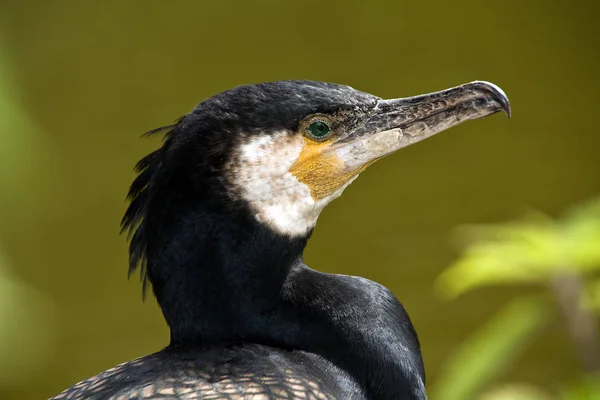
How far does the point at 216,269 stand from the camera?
229cm

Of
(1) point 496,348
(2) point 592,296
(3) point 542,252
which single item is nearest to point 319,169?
(3) point 542,252

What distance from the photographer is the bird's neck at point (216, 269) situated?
2.29 meters

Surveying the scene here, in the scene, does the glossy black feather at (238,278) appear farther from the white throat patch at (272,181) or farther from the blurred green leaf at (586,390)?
the blurred green leaf at (586,390)

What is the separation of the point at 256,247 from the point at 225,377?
30cm

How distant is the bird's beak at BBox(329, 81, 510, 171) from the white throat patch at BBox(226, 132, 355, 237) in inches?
4.8

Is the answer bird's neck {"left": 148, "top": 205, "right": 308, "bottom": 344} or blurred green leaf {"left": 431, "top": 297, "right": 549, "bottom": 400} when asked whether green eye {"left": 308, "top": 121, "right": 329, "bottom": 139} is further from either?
blurred green leaf {"left": 431, "top": 297, "right": 549, "bottom": 400}

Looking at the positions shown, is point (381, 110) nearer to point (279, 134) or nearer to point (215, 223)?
point (279, 134)

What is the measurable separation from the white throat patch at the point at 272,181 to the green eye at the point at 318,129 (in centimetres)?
3

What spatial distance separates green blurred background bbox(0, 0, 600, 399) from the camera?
603 centimetres

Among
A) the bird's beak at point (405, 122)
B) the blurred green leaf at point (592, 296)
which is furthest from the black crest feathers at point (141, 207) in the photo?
the blurred green leaf at point (592, 296)

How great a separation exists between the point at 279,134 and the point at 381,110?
0.89ft

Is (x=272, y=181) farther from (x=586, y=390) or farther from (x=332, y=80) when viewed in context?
(x=332, y=80)

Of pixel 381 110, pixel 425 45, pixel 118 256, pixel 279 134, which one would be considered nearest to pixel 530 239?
pixel 381 110

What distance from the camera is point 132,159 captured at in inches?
243
